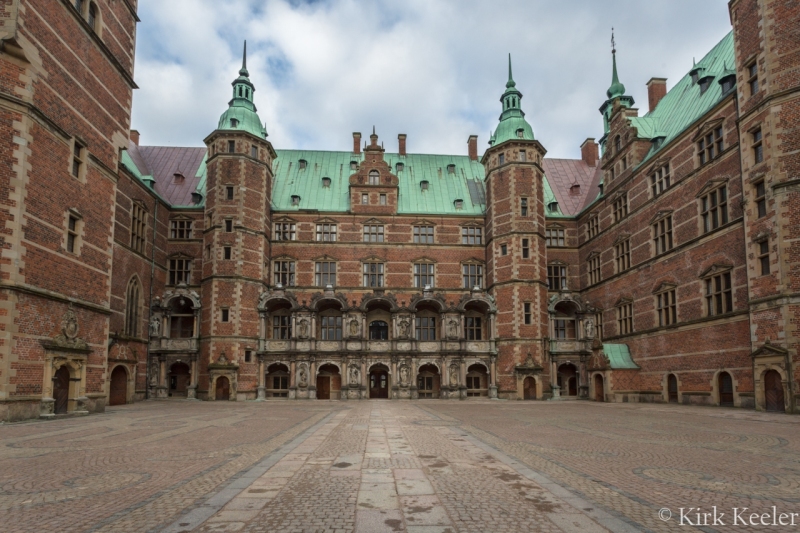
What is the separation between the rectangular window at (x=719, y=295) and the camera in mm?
27141

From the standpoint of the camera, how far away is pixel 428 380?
137 ft

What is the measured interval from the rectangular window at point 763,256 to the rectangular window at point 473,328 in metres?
21.3

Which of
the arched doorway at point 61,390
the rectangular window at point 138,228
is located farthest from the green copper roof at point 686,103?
the rectangular window at point 138,228

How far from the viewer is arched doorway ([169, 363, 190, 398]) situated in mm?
39469

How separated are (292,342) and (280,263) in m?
6.69

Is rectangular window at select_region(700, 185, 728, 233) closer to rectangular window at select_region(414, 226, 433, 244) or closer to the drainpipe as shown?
rectangular window at select_region(414, 226, 433, 244)

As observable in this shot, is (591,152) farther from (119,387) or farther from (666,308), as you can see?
(119,387)

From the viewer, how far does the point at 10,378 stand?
17953 mm

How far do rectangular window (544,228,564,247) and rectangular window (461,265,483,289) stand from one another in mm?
6104

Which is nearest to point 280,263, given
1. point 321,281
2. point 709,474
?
point 321,281

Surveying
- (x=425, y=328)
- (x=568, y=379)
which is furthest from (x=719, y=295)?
(x=425, y=328)

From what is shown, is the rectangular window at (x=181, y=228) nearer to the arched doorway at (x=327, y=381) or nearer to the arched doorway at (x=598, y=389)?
the arched doorway at (x=327, y=381)

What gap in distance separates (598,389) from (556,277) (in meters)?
10.8

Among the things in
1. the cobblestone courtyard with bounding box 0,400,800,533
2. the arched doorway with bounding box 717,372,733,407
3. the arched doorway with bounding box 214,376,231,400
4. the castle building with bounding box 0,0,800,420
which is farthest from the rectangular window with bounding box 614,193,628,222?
the arched doorway with bounding box 214,376,231,400
